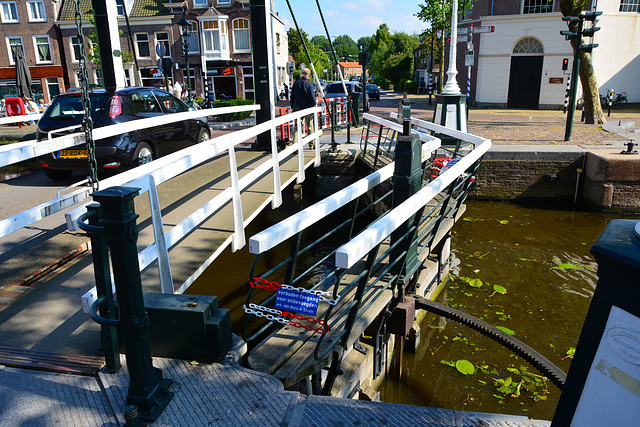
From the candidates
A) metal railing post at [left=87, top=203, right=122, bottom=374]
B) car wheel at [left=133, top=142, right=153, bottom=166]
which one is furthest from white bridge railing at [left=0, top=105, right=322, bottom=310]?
car wheel at [left=133, top=142, right=153, bottom=166]

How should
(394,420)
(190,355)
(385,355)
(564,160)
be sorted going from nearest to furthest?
(394,420)
(190,355)
(385,355)
(564,160)

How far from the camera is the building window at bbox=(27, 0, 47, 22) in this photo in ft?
117

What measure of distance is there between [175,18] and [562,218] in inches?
1363

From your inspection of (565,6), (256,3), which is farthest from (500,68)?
(256,3)

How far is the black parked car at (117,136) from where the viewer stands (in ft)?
22.7

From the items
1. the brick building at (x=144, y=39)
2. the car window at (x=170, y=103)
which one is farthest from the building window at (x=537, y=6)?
the car window at (x=170, y=103)

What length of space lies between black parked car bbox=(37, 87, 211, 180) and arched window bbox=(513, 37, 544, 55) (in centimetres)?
2313

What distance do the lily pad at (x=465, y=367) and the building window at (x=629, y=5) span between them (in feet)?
90.5

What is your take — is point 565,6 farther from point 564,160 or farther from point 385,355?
point 385,355

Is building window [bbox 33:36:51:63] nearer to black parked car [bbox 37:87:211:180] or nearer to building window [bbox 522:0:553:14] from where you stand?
building window [bbox 522:0:553:14]

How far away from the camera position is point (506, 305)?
5875 mm

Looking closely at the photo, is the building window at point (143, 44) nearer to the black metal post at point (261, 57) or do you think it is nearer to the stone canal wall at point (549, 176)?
the black metal post at point (261, 57)

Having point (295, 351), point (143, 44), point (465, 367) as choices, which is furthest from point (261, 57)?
point (143, 44)

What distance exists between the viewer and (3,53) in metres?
36.4
